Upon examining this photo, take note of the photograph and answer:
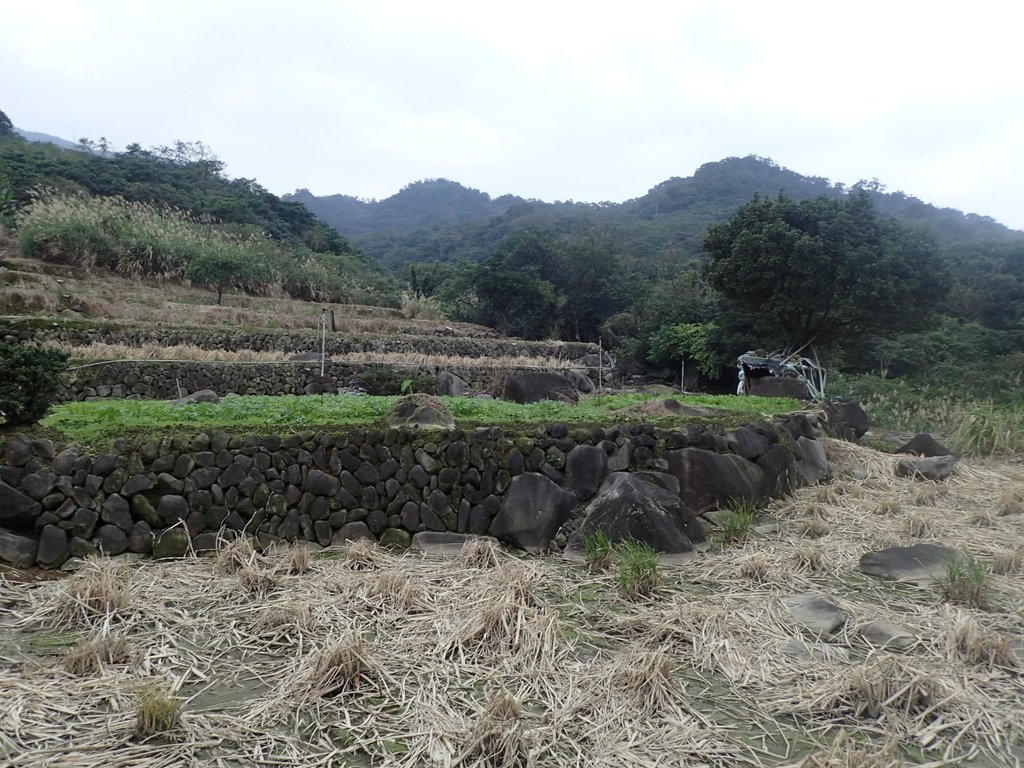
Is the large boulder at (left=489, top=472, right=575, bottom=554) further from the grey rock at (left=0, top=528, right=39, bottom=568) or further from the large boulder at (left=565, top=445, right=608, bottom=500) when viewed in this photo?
the grey rock at (left=0, top=528, right=39, bottom=568)

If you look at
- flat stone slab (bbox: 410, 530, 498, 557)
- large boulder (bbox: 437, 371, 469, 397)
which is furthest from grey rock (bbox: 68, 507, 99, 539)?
large boulder (bbox: 437, 371, 469, 397)

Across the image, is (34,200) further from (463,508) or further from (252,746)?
(252,746)

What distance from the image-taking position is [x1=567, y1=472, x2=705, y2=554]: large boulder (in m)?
5.29

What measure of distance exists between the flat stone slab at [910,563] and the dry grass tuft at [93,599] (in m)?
5.32

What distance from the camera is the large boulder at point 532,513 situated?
214 inches

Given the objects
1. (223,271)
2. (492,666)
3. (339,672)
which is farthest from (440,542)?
(223,271)

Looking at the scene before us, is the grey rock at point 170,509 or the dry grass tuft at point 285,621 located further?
the grey rock at point 170,509

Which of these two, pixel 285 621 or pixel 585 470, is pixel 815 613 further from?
pixel 285 621

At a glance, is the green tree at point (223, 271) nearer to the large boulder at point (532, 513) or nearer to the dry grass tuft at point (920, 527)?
the large boulder at point (532, 513)

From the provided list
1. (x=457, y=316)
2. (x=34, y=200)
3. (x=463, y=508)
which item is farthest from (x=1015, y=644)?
(x=34, y=200)

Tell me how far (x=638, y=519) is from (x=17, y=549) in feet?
15.7

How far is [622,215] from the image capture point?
73.0 m

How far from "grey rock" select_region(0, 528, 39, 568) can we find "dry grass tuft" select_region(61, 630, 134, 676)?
166 centimetres

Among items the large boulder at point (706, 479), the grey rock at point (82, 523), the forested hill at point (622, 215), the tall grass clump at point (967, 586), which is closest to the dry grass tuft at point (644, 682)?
the tall grass clump at point (967, 586)
